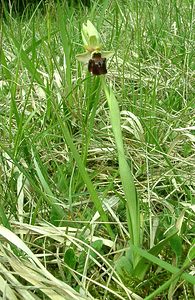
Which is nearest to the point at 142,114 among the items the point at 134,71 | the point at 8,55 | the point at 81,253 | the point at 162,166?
the point at 162,166

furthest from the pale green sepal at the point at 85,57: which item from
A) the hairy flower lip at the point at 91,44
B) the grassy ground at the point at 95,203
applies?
the grassy ground at the point at 95,203

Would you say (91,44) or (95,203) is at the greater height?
(91,44)

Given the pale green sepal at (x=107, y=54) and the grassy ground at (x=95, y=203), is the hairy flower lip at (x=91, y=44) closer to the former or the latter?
the pale green sepal at (x=107, y=54)

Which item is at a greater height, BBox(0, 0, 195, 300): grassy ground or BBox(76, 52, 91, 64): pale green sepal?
BBox(76, 52, 91, 64): pale green sepal

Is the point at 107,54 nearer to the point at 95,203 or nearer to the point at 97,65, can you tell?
the point at 97,65

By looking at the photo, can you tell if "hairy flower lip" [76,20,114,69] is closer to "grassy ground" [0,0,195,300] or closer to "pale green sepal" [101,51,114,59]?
"pale green sepal" [101,51,114,59]

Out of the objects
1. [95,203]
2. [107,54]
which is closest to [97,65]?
[107,54]

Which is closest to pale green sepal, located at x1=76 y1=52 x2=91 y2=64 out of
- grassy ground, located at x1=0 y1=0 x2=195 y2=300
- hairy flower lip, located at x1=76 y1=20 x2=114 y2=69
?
hairy flower lip, located at x1=76 y1=20 x2=114 y2=69

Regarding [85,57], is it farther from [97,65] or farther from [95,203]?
[95,203]

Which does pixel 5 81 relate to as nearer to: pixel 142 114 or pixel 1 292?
pixel 142 114
